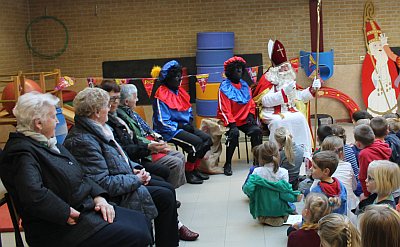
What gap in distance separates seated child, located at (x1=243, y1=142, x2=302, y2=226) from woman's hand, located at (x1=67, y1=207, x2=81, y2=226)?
6.22 feet

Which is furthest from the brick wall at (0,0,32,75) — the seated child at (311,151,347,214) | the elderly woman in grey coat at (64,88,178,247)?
the seated child at (311,151,347,214)

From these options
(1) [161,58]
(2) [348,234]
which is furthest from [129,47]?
(2) [348,234]

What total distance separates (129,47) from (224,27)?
1.81 meters

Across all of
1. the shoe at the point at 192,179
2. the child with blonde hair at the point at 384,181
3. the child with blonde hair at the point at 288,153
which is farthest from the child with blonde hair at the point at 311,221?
the shoe at the point at 192,179

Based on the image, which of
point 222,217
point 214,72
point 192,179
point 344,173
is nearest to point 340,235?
point 344,173

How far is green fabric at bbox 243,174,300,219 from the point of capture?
4762 mm

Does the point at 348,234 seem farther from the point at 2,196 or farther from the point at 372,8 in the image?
the point at 372,8

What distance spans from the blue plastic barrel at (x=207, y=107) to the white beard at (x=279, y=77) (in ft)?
7.80

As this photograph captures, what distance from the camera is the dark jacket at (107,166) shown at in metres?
3.72

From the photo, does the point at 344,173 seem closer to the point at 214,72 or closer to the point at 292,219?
the point at 292,219

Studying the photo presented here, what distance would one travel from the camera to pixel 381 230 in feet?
7.55

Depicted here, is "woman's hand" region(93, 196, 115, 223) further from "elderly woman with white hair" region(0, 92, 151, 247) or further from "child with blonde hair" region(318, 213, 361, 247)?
"child with blonde hair" region(318, 213, 361, 247)

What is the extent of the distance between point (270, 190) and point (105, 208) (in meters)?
1.78

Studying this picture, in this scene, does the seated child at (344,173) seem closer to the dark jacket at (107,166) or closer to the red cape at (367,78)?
the dark jacket at (107,166)
